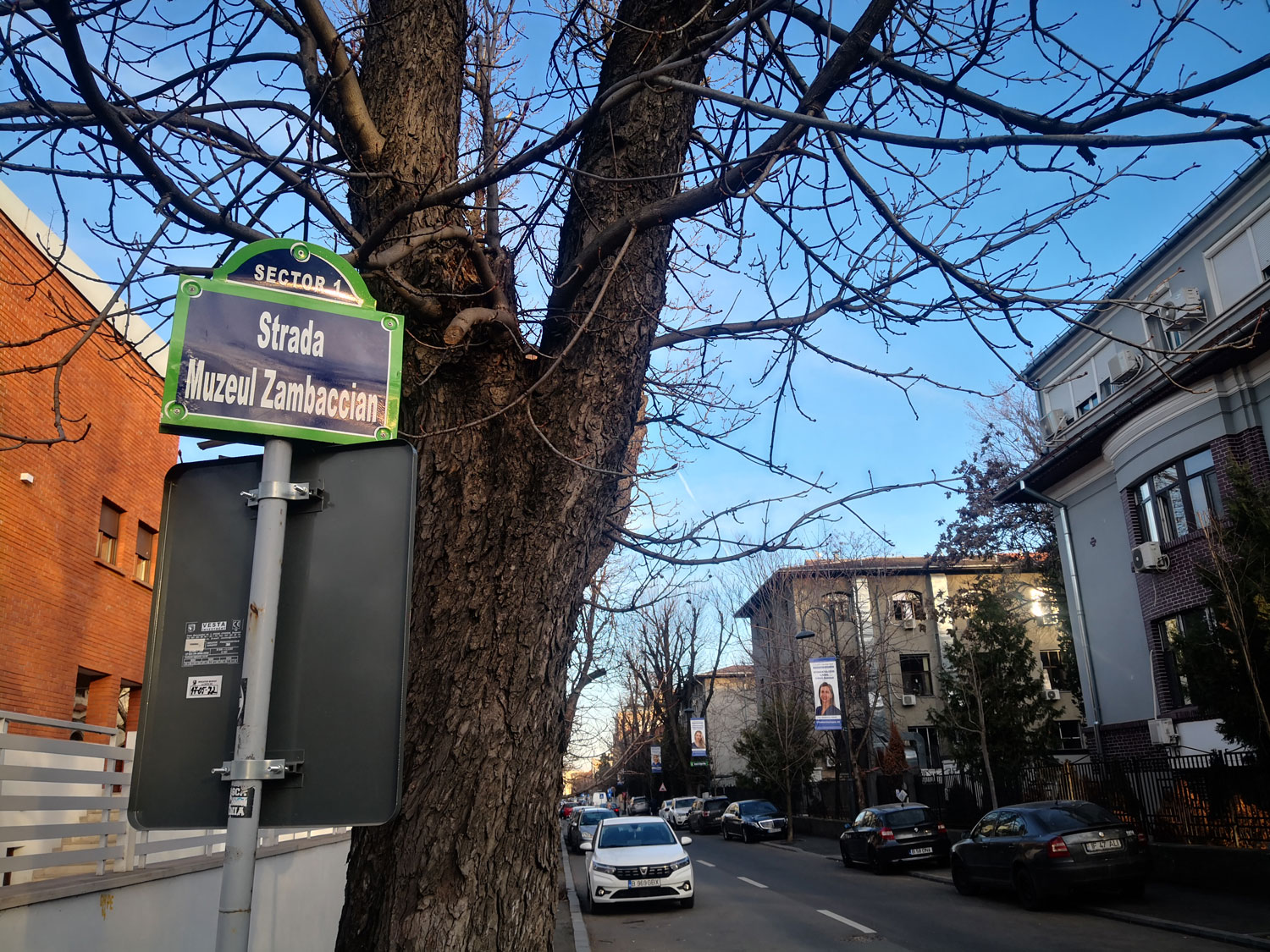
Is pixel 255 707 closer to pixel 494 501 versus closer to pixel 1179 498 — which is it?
pixel 494 501

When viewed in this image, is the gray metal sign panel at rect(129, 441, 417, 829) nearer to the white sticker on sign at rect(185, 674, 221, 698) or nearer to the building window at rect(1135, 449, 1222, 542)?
the white sticker on sign at rect(185, 674, 221, 698)

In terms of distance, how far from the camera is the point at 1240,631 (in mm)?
13164

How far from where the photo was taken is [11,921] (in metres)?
5.25

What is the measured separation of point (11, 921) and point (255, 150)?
4503 mm

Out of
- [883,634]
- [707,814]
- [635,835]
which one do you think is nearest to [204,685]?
[635,835]

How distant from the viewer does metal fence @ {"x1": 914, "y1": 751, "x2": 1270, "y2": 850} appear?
14.6 metres

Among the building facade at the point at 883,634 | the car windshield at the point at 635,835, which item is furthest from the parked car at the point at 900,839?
the building facade at the point at 883,634

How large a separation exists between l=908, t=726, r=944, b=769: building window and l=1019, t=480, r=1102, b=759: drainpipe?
21137 millimetres

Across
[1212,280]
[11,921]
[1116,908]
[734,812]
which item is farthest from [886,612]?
[11,921]

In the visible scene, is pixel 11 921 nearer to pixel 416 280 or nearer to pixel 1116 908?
pixel 416 280

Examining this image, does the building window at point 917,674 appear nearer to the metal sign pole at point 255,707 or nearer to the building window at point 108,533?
the building window at point 108,533

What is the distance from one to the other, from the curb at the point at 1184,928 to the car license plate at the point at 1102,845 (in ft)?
2.58

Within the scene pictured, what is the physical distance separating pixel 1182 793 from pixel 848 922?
7110 mm

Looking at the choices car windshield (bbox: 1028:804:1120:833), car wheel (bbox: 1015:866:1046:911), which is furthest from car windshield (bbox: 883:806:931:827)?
car windshield (bbox: 1028:804:1120:833)
